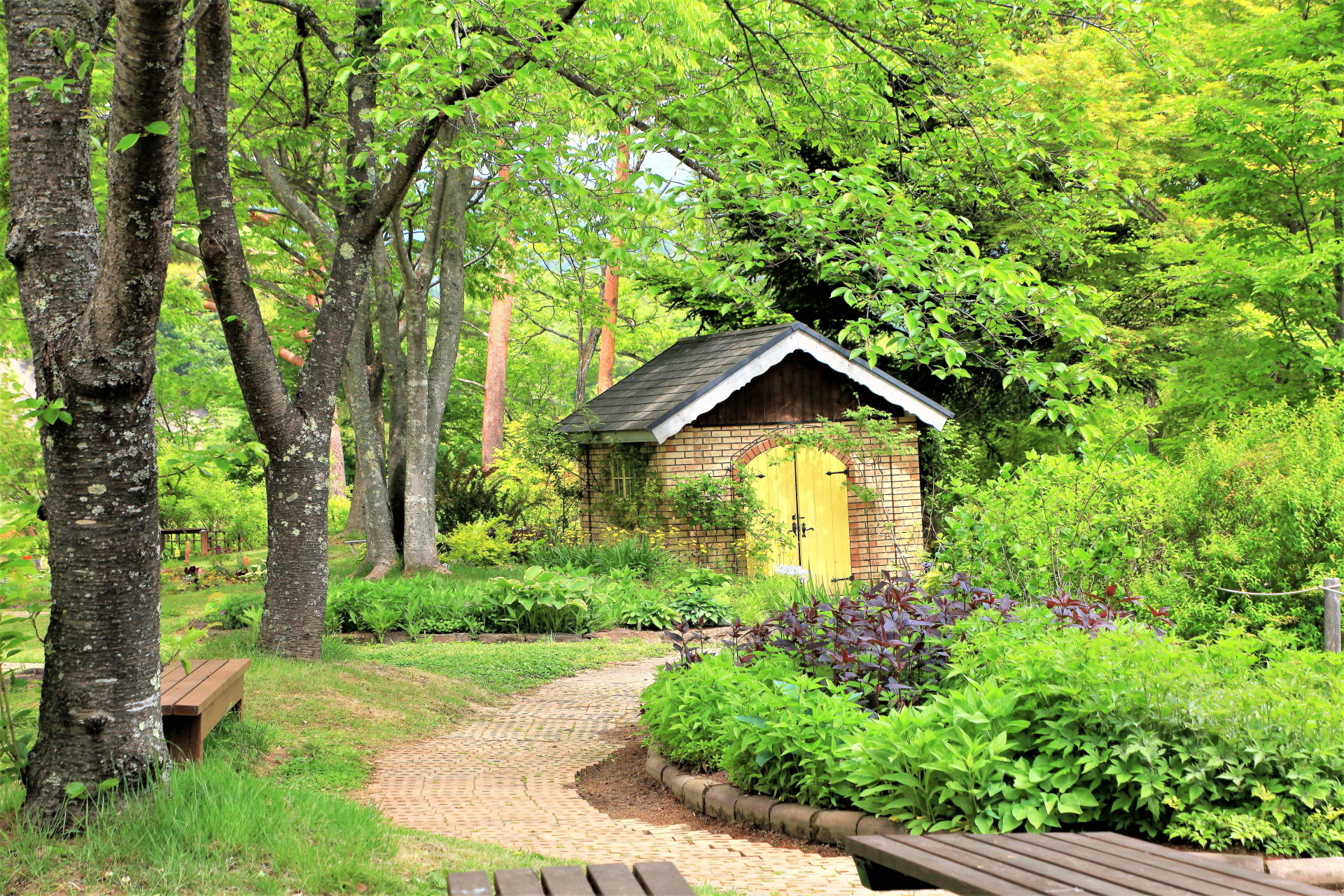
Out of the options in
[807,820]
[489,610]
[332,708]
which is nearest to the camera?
[807,820]

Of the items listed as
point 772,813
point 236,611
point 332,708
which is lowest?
point 772,813

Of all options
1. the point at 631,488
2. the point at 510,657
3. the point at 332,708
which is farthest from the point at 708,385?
the point at 332,708

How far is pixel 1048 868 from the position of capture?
9.56 feet

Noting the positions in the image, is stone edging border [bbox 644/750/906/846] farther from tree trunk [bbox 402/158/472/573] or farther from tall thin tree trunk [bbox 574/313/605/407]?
tall thin tree trunk [bbox 574/313/605/407]

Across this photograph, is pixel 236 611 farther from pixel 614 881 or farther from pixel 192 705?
pixel 614 881

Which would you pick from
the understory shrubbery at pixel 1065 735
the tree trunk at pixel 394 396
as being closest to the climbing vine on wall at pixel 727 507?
the tree trunk at pixel 394 396

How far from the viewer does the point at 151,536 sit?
4621 millimetres

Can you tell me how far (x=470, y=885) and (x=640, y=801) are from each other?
3.18 meters

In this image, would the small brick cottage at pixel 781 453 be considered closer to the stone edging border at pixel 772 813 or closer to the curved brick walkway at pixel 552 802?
the curved brick walkway at pixel 552 802

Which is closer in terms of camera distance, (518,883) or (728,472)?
(518,883)

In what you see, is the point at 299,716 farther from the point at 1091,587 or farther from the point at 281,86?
the point at 281,86

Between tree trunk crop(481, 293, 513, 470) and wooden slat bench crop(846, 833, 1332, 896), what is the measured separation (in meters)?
25.7

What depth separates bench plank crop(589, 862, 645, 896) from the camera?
10.1 feet

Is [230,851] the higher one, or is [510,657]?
[230,851]
